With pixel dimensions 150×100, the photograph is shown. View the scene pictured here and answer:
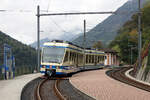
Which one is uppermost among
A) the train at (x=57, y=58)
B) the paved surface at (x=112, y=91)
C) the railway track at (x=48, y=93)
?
the train at (x=57, y=58)

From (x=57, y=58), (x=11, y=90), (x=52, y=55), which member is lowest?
(x=11, y=90)

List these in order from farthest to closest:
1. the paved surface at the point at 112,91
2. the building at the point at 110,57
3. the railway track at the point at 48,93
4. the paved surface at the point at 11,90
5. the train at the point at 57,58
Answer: the building at the point at 110,57 < the train at the point at 57,58 < the railway track at the point at 48,93 < the paved surface at the point at 11,90 < the paved surface at the point at 112,91

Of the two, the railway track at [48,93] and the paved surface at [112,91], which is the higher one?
the paved surface at [112,91]

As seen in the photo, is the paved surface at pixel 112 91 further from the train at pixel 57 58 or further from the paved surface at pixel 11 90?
the train at pixel 57 58

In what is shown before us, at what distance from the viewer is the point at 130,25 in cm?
9406

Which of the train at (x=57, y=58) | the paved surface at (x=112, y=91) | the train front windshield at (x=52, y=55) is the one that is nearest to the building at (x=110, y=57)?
the train at (x=57, y=58)

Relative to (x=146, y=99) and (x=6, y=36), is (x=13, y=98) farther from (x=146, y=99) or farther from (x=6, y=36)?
(x=6, y=36)

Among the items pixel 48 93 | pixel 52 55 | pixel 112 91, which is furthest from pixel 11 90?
pixel 52 55

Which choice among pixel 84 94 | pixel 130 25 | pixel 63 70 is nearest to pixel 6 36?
pixel 130 25

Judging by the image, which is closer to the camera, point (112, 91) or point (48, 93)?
point (112, 91)

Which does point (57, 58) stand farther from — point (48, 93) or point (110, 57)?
point (110, 57)

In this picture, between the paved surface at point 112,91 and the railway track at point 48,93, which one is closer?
the paved surface at point 112,91

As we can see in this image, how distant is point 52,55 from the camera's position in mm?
22359

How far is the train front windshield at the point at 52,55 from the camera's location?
2211 centimetres
